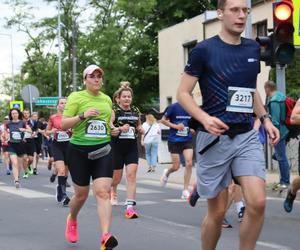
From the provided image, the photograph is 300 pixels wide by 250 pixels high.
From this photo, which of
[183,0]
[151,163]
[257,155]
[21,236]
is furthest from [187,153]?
[183,0]

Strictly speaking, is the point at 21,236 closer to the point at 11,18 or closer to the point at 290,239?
the point at 290,239

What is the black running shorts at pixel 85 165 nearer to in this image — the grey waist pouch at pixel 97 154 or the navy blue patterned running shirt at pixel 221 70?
the grey waist pouch at pixel 97 154

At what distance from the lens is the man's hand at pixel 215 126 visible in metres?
4.64

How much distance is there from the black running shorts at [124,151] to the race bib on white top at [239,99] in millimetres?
4850

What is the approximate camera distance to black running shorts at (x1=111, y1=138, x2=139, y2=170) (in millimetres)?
9797

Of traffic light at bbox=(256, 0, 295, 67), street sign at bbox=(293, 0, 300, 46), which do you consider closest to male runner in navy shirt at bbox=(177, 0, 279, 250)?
→ traffic light at bbox=(256, 0, 295, 67)

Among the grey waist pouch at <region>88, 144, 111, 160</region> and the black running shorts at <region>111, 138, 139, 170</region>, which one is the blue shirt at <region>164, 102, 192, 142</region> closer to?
the black running shorts at <region>111, 138, 139, 170</region>

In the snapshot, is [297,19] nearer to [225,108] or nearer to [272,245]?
[272,245]

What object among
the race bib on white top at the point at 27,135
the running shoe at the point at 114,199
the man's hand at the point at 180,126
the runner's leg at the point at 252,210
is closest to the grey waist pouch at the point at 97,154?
the runner's leg at the point at 252,210

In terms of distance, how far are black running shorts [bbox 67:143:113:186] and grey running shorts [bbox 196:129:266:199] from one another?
215 centimetres

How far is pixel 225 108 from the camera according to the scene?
5.02m

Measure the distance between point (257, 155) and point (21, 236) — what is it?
398 centimetres

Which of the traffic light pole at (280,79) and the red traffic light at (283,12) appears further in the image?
the traffic light pole at (280,79)

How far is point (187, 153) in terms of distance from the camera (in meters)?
11.5
